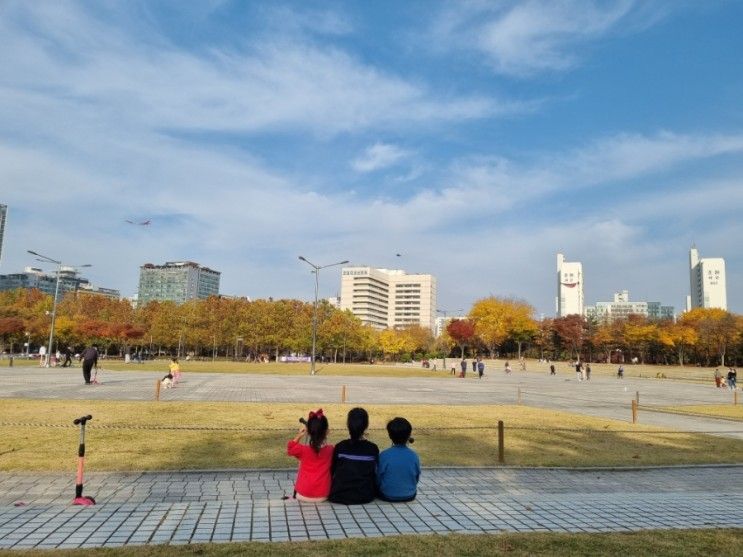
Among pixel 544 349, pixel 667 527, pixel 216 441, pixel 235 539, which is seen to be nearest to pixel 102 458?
pixel 216 441

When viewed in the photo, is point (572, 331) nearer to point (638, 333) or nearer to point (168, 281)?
point (638, 333)

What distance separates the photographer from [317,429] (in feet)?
20.8

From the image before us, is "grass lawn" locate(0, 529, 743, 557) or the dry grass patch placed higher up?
"grass lawn" locate(0, 529, 743, 557)

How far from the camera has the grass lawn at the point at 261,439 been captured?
975 cm

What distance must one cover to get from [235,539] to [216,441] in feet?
21.3

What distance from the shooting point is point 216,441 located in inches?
455

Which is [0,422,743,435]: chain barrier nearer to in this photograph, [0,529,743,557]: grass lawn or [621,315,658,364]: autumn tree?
[0,529,743,557]: grass lawn

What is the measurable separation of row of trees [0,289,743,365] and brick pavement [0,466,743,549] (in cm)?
7665

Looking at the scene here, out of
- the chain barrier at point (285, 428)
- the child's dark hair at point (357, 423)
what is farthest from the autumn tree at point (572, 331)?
the child's dark hair at point (357, 423)

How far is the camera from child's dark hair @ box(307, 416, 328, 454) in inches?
249

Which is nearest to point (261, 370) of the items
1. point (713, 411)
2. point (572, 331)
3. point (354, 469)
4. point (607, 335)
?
point (713, 411)

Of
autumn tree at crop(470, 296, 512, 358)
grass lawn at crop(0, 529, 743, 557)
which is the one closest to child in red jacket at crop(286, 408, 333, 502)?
grass lawn at crop(0, 529, 743, 557)

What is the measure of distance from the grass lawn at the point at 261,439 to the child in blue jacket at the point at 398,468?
3294mm

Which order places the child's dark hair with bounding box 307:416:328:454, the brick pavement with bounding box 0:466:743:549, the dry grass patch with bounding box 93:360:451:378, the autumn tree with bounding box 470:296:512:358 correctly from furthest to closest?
1. the autumn tree with bounding box 470:296:512:358
2. the dry grass patch with bounding box 93:360:451:378
3. the child's dark hair with bounding box 307:416:328:454
4. the brick pavement with bounding box 0:466:743:549
